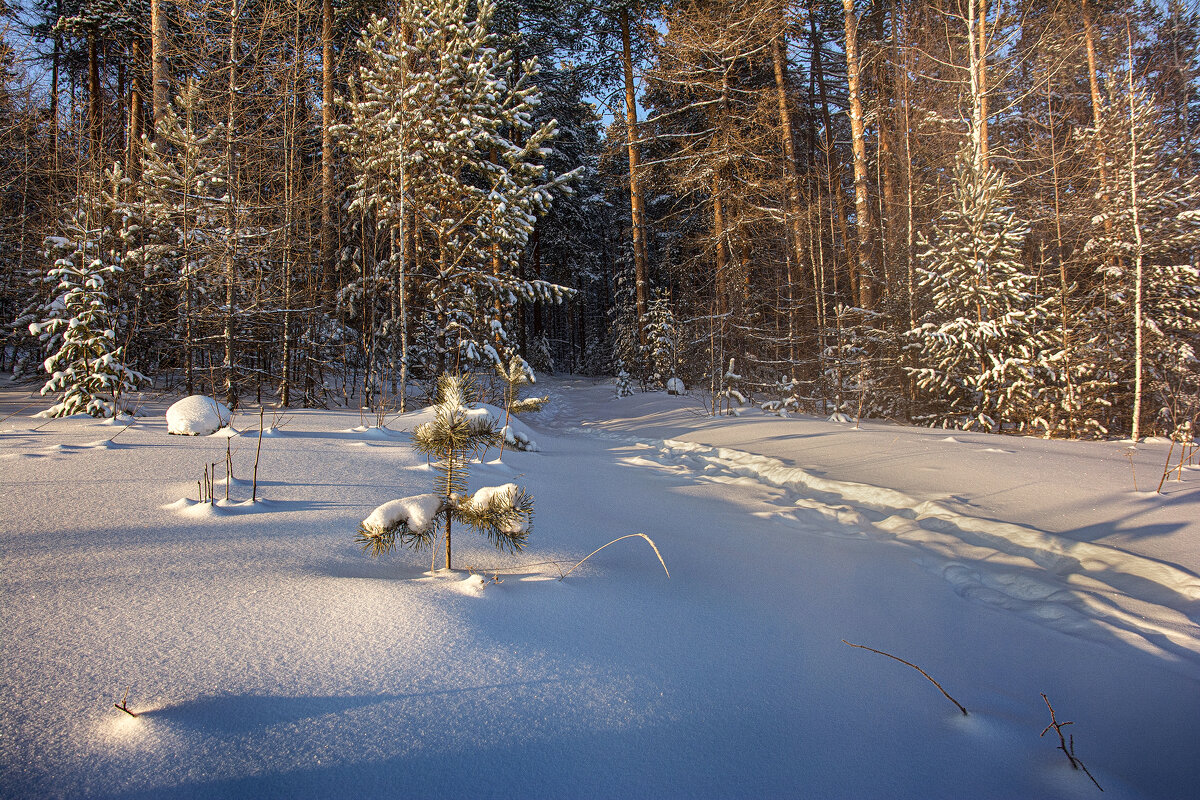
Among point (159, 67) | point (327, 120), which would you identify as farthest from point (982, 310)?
point (159, 67)

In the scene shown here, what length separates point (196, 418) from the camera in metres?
5.10

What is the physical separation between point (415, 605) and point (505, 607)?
360 mm

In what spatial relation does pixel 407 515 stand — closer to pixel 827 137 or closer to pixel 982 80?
pixel 982 80

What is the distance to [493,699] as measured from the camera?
1.60 meters

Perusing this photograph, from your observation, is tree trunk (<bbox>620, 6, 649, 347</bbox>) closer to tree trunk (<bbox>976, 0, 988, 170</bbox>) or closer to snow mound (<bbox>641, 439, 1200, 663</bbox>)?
tree trunk (<bbox>976, 0, 988, 170</bbox>)

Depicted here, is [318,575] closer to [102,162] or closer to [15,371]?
[102,162]

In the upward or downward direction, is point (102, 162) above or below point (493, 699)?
above

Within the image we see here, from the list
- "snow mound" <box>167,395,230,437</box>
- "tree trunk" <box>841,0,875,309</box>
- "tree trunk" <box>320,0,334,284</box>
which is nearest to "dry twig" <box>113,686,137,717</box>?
"snow mound" <box>167,395,230,437</box>

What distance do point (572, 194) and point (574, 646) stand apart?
39.7 ft

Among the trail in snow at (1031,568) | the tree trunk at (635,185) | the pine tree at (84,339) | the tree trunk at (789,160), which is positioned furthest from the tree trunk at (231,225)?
the tree trunk at (789,160)

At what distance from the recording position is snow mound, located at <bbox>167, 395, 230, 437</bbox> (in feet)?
16.4

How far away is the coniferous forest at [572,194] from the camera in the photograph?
337 inches

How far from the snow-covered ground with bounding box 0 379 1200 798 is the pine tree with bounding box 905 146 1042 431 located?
5.66 meters

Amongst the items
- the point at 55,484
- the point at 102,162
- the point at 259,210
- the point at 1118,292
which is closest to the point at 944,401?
the point at 1118,292
